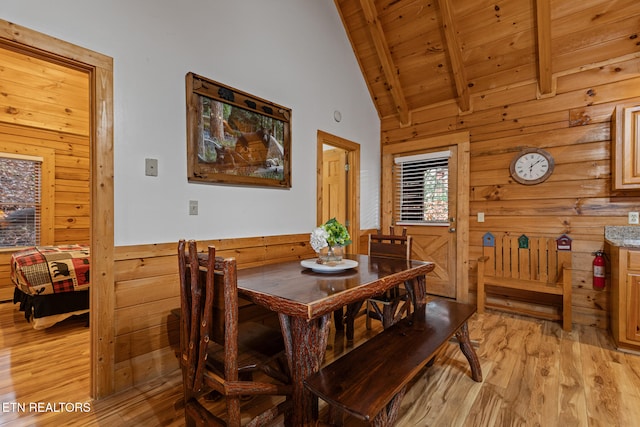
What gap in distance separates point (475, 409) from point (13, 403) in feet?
8.94

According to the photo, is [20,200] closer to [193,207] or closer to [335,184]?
[193,207]

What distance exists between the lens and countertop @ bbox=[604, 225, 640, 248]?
8.84 feet

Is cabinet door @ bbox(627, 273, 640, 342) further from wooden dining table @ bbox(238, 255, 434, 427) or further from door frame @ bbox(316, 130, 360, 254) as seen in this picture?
door frame @ bbox(316, 130, 360, 254)

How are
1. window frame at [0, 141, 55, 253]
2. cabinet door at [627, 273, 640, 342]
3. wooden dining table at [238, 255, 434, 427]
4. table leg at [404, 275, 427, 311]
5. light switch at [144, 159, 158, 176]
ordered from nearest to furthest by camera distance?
wooden dining table at [238, 255, 434, 427]
light switch at [144, 159, 158, 176]
table leg at [404, 275, 427, 311]
cabinet door at [627, 273, 640, 342]
window frame at [0, 141, 55, 253]

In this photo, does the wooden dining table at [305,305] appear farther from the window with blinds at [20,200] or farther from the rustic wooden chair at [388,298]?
the window with blinds at [20,200]

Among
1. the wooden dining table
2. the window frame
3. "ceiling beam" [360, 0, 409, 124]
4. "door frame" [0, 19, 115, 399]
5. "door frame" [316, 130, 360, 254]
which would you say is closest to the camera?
the wooden dining table

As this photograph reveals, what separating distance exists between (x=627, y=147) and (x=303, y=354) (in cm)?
325

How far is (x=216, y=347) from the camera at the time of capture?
4.99 feet

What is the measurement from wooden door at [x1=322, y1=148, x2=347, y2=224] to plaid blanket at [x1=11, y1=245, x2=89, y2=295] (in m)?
2.84

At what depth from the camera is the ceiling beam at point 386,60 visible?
3369 mm

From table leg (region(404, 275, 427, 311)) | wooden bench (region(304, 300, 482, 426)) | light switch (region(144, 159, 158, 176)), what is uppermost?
light switch (region(144, 159, 158, 176))

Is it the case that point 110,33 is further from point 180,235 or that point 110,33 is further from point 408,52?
point 408,52

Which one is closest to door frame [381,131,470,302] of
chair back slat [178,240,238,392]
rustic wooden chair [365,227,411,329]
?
rustic wooden chair [365,227,411,329]

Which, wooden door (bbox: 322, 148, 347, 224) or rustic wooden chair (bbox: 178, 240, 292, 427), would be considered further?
wooden door (bbox: 322, 148, 347, 224)
